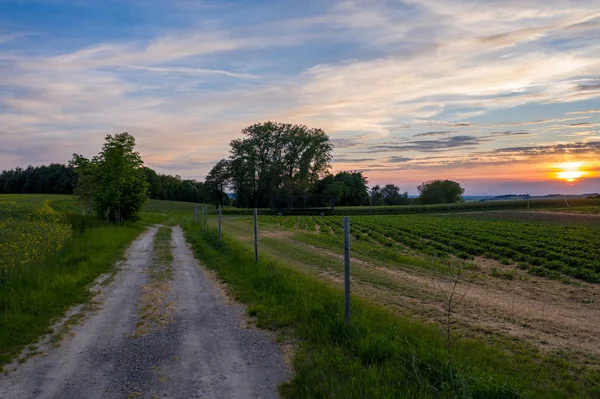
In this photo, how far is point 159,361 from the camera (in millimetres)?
5844

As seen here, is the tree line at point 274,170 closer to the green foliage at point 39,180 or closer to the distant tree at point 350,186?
the distant tree at point 350,186

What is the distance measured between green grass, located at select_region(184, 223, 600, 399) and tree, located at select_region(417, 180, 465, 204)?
11097cm

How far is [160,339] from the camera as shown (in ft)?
22.3

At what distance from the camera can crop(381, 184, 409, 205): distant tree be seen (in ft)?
392

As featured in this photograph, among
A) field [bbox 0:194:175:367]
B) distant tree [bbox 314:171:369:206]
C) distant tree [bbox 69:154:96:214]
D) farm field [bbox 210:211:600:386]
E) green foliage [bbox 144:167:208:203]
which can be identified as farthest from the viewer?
green foliage [bbox 144:167:208:203]

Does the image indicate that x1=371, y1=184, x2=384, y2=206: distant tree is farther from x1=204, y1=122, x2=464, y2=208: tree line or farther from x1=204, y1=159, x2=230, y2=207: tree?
x1=204, y1=159, x2=230, y2=207: tree

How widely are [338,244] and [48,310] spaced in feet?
51.1

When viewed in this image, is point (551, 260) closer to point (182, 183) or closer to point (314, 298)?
point (314, 298)

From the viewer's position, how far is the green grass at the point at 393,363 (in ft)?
14.9

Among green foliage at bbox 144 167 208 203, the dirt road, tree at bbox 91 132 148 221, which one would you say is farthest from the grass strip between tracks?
green foliage at bbox 144 167 208 203

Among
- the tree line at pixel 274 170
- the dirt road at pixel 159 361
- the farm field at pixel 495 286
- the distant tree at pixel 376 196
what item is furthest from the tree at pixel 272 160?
the dirt road at pixel 159 361

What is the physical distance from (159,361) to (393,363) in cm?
326

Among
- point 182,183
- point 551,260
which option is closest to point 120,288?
point 551,260

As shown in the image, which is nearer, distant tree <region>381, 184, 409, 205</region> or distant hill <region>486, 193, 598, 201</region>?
distant hill <region>486, 193, 598, 201</region>
